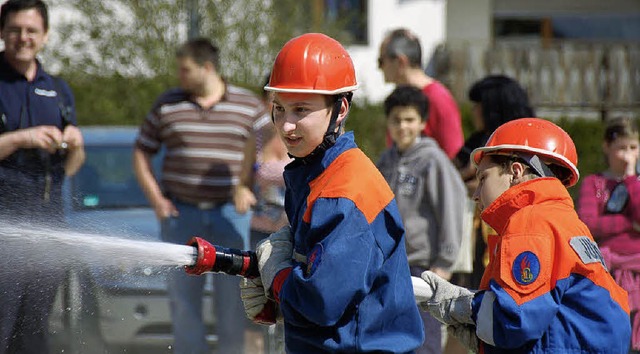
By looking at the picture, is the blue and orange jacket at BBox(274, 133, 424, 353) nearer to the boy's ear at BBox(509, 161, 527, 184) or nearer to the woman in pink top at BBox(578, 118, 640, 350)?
the boy's ear at BBox(509, 161, 527, 184)

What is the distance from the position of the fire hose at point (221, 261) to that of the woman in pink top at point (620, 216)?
9.79 ft

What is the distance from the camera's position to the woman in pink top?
6.36m

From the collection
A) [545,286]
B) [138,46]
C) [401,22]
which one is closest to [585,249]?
[545,286]

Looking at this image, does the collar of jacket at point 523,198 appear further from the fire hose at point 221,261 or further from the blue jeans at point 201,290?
the blue jeans at point 201,290

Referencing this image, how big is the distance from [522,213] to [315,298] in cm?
91

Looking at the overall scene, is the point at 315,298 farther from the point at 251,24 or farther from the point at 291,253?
the point at 251,24

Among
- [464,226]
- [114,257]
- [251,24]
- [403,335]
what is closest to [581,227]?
[403,335]

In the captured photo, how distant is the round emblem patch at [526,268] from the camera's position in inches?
153

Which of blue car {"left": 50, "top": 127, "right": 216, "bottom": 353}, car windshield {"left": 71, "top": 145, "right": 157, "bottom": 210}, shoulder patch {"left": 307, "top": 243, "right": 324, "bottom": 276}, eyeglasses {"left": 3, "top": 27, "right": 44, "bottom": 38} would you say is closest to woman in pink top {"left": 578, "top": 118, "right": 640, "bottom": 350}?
blue car {"left": 50, "top": 127, "right": 216, "bottom": 353}

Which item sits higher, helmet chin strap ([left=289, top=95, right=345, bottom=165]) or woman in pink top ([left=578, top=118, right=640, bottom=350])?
helmet chin strap ([left=289, top=95, right=345, bottom=165])

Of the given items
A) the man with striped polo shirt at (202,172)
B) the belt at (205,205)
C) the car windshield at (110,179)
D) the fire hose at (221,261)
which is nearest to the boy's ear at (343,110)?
the fire hose at (221,261)

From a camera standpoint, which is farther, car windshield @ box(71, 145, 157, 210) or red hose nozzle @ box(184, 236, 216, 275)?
car windshield @ box(71, 145, 157, 210)

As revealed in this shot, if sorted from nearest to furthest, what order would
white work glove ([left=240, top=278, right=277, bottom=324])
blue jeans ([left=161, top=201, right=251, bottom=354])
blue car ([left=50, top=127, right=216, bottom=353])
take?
white work glove ([left=240, top=278, right=277, bottom=324])
blue car ([left=50, top=127, right=216, bottom=353])
blue jeans ([left=161, top=201, right=251, bottom=354])

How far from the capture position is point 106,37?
1412 cm
